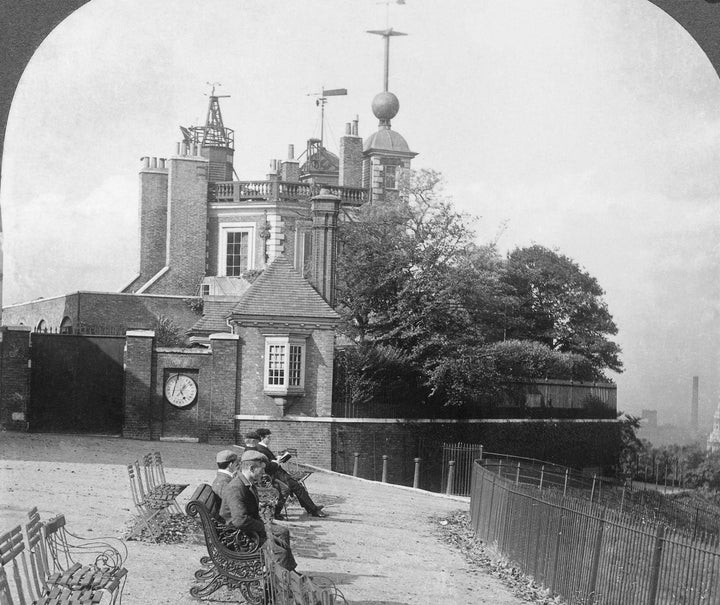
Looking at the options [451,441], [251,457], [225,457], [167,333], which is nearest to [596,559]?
[225,457]

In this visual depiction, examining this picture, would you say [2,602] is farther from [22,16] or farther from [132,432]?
[132,432]

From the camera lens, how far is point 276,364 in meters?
28.4

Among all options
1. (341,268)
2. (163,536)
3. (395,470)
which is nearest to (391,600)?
(163,536)

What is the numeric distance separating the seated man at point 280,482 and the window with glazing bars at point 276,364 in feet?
39.5

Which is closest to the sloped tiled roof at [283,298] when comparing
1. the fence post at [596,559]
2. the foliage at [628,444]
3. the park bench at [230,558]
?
the foliage at [628,444]

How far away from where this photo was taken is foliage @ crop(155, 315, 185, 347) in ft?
111

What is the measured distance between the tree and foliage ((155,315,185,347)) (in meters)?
14.3

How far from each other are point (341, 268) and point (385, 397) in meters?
4.42

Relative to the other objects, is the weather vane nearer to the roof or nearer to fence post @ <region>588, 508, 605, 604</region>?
the roof

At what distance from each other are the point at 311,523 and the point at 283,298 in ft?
44.1

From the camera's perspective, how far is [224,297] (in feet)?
126

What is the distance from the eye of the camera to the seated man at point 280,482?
598 inches

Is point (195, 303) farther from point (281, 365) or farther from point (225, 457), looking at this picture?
point (225, 457)

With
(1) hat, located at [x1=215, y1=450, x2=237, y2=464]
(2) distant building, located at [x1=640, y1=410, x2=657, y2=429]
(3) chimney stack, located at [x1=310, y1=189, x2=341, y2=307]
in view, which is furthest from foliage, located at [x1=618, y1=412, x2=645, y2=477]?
(1) hat, located at [x1=215, y1=450, x2=237, y2=464]
